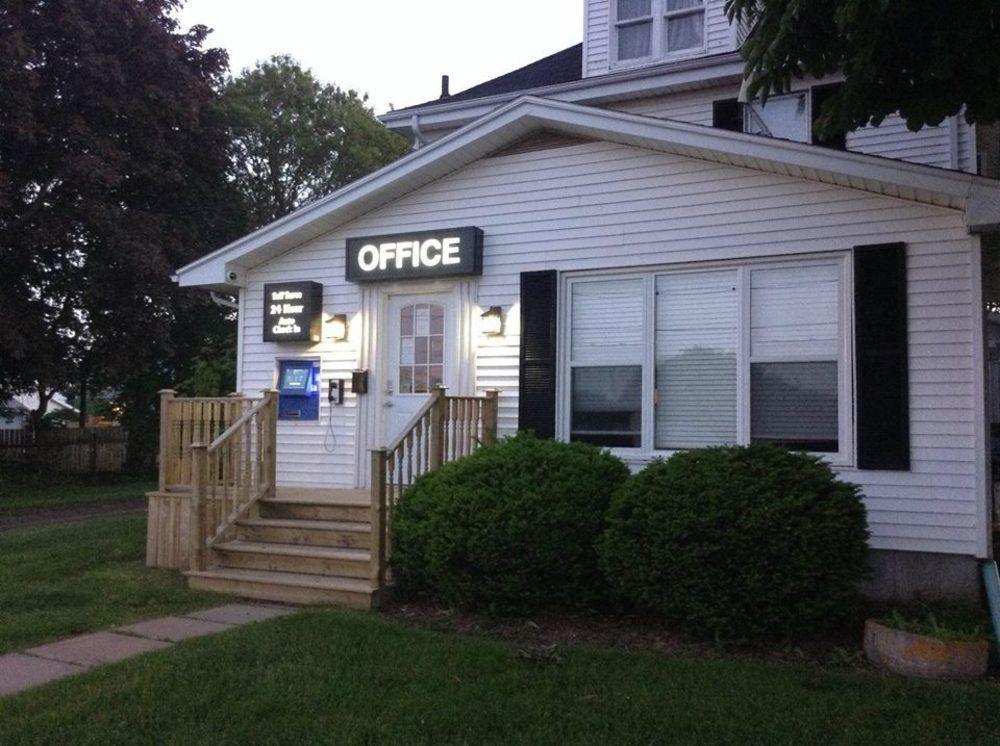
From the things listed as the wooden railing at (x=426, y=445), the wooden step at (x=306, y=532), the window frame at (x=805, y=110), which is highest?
the window frame at (x=805, y=110)

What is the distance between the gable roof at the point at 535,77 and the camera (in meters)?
11.7

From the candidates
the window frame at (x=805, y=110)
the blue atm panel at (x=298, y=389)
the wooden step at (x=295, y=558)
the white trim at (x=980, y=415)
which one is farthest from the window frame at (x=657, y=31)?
the wooden step at (x=295, y=558)

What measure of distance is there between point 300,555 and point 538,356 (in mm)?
2629

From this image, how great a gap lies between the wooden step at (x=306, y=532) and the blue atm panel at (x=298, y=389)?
155 centimetres

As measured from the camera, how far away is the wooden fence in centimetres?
1941

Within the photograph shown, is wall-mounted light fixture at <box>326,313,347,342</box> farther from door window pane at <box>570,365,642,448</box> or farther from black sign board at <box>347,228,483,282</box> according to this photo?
door window pane at <box>570,365,642,448</box>

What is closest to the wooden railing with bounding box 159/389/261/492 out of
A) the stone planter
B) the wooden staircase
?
the wooden staircase

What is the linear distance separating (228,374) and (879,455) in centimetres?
1320

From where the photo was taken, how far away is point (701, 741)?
390cm

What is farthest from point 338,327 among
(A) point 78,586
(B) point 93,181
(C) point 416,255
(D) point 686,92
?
(B) point 93,181

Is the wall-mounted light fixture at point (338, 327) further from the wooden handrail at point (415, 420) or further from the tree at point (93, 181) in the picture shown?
the tree at point (93, 181)

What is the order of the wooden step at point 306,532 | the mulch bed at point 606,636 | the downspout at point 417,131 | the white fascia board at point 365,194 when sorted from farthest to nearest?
the downspout at point 417,131
the white fascia board at point 365,194
the wooden step at point 306,532
the mulch bed at point 606,636

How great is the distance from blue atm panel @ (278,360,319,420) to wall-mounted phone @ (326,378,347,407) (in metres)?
0.19

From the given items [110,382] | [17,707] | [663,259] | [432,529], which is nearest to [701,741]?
[432,529]
